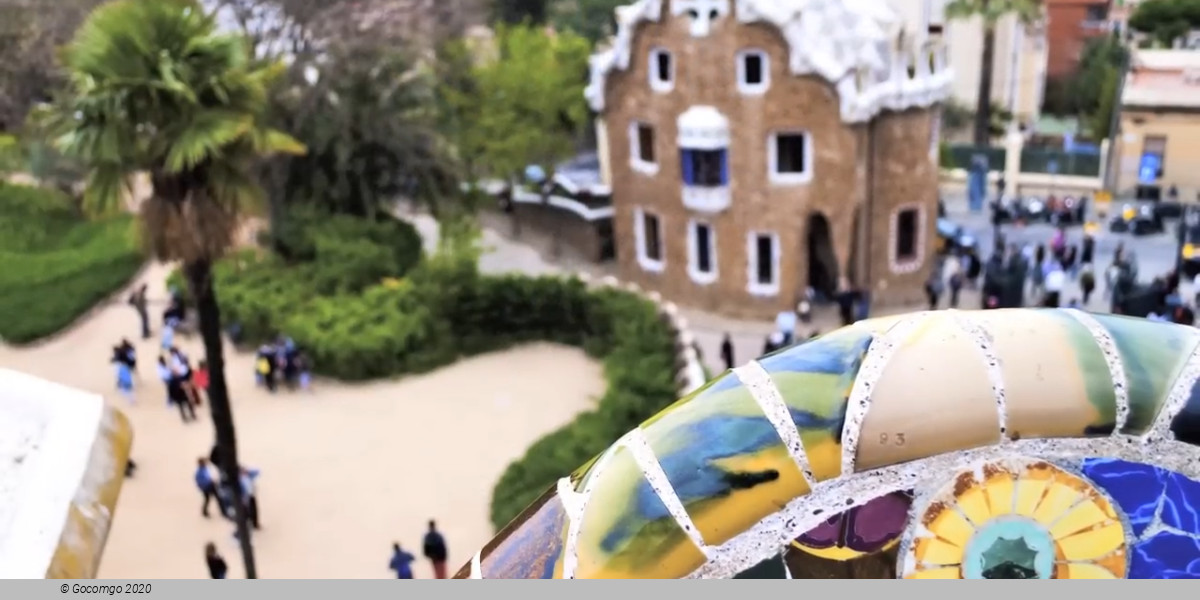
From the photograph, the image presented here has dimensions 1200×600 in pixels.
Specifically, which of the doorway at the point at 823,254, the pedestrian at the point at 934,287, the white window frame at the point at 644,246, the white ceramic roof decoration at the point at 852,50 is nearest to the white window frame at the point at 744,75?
the white ceramic roof decoration at the point at 852,50

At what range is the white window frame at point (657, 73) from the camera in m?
22.4

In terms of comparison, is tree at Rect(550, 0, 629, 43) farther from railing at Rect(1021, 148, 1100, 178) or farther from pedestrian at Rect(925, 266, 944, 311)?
pedestrian at Rect(925, 266, 944, 311)

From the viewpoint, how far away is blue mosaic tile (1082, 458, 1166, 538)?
3.23m

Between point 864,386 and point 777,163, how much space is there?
1935 centimetres

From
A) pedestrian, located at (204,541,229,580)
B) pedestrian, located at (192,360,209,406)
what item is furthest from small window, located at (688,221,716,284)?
pedestrian, located at (204,541,229,580)

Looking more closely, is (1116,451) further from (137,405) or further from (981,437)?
(137,405)

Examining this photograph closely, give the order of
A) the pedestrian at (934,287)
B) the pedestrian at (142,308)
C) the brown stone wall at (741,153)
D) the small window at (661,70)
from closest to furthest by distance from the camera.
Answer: the pedestrian at (142,308) < the brown stone wall at (741,153) < the pedestrian at (934,287) < the small window at (661,70)

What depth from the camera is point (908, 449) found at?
323 centimetres

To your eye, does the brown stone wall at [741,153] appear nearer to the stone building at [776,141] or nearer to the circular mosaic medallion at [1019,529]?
the stone building at [776,141]

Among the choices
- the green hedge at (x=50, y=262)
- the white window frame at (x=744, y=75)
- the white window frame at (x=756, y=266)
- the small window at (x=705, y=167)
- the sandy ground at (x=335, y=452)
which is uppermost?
the white window frame at (x=744, y=75)

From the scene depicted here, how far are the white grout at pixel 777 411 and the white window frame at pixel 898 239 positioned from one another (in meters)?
20.5

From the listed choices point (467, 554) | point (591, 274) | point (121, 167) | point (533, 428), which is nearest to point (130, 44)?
point (121, 167)

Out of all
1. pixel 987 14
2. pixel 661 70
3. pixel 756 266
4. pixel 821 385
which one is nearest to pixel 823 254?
pixel 756 266

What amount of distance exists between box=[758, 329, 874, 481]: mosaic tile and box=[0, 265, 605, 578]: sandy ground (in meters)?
11.1
